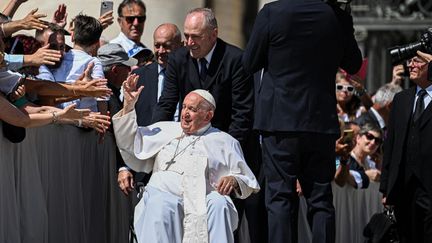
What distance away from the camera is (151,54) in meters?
13.6

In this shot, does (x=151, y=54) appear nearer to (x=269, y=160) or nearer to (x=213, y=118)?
(x=213, y=118)

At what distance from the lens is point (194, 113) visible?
1085cm

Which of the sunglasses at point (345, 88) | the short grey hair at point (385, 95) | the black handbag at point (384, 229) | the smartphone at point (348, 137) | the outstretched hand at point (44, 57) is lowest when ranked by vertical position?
the black handbag at point (384, 229)

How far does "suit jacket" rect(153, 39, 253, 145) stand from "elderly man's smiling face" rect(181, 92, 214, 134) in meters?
0.47

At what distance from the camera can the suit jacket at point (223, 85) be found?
1136 centimetres

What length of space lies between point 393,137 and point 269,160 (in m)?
2.53

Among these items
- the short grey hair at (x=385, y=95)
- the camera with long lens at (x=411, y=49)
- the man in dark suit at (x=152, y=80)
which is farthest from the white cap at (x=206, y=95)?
the short grey hair at (x=385, y=95)

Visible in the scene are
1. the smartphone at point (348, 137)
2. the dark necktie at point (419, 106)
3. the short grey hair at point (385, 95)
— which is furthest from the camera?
the short grey hair at point (385, 95)

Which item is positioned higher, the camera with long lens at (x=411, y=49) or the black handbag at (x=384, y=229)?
the camera with long lens at (x=411, y=49)

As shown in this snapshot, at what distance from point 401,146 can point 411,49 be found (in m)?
0.98

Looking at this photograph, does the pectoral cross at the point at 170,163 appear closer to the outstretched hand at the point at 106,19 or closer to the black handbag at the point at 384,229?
the outstretched hand at the point at 106,19

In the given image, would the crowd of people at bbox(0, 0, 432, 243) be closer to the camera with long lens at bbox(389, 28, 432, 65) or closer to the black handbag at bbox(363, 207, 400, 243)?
the camera with long lens at bbox(389, 28, 432, 65)

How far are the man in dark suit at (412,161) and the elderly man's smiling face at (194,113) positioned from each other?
7.97 ft

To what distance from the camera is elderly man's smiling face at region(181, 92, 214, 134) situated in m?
10.8
